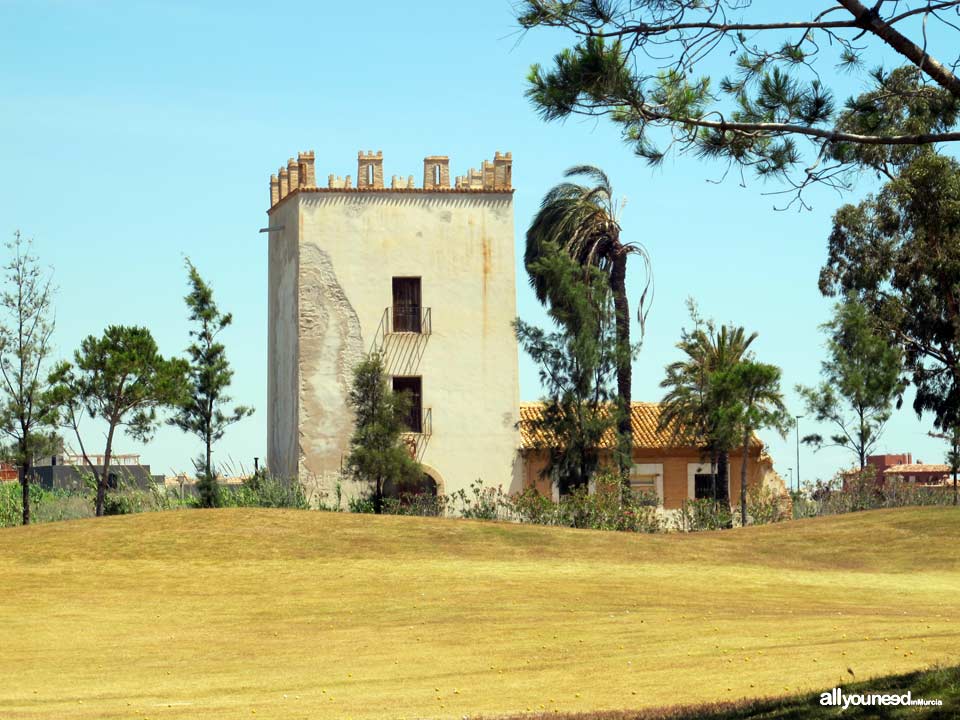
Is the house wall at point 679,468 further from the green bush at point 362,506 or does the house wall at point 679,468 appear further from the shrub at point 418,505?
the green bush at point 362,506

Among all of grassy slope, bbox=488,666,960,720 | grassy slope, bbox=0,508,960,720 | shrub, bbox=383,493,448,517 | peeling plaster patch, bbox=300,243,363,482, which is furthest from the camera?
peeling plaster patch, bbox=300,243,363,482

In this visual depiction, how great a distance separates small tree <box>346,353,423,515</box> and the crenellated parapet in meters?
5.02

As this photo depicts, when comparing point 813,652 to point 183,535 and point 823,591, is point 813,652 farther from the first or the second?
point 183,535

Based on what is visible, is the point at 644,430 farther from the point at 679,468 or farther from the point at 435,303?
the point at 435,303

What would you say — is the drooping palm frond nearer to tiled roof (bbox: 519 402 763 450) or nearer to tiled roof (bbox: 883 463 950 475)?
tiled roof (bbox: 519 402 763 450)

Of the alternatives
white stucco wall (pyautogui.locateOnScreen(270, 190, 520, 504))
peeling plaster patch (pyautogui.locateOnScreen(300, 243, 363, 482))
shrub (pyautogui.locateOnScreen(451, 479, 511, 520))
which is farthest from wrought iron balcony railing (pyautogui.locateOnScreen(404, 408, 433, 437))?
shrub (pyautogui.locateOnScreen(451, 479, 511, 520))

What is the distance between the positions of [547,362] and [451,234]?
5824mm

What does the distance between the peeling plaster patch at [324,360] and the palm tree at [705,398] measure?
9615 mm

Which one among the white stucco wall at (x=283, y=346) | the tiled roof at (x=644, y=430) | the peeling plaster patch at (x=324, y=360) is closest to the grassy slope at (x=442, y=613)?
the peeling plaster patch at (x=324, y=360)

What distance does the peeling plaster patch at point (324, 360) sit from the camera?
35.7m

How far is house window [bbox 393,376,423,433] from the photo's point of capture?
3644cm

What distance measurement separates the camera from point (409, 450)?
3500 cm

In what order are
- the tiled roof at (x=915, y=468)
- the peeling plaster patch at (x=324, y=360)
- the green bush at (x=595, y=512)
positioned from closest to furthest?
the green bush at (x=595, y=512) < the peeling plaster patch at (x=324, y=360) < the tiled roof at (x=915, y=468)

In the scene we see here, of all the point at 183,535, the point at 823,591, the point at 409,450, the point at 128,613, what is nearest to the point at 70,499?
the point at 409,450
